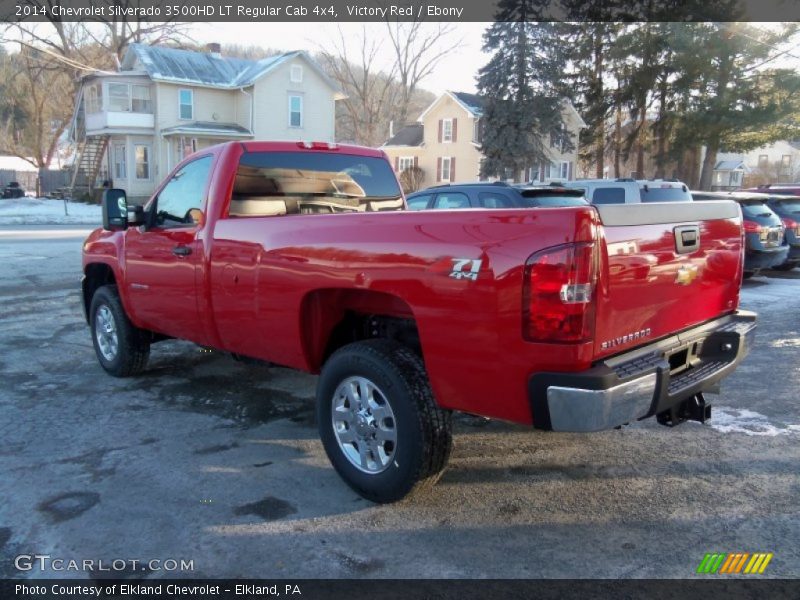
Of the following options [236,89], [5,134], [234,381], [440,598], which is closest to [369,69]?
[236,89]

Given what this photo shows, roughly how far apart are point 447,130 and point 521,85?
13.5m

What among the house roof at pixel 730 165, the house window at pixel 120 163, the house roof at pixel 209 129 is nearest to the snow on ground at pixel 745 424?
the house roof at pixel 209 129

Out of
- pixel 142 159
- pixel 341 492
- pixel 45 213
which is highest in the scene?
pixel 142 159

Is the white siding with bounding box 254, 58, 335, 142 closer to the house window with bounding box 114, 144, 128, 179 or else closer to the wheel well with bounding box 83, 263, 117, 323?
the house window with bounding box 114, 144, 128, 179

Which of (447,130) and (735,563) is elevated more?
(447,130)

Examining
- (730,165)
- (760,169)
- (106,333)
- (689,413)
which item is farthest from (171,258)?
(730,165)

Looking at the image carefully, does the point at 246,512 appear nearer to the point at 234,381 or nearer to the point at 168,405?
the point at 168,405

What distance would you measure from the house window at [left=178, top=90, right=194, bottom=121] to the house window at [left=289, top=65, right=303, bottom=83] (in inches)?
231

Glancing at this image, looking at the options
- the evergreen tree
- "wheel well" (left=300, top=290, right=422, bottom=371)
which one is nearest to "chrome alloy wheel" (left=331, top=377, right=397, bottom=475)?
"wheel well" (left=300, top=290, right=422, bottom=371)

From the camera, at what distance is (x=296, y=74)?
40.8m

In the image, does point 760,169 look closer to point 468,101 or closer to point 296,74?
point 468,101

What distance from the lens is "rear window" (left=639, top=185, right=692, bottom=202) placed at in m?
10.9

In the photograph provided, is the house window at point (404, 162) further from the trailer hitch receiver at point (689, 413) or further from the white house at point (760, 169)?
the trailer hitch receiver at point (689, 413)

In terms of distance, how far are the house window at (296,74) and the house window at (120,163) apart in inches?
418
